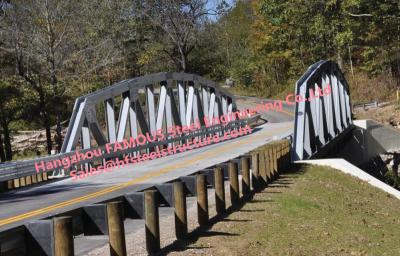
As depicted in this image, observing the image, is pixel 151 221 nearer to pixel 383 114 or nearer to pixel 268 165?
pixel 268 165

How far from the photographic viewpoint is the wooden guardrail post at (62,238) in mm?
5551

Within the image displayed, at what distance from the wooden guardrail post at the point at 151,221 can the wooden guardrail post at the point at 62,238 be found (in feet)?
6.02

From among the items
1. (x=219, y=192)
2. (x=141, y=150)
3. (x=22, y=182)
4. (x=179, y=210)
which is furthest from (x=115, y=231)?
(x=141, y=150)

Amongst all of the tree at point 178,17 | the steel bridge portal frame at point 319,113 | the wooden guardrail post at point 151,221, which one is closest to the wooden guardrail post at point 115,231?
the wooden guardrail post at point 151,221

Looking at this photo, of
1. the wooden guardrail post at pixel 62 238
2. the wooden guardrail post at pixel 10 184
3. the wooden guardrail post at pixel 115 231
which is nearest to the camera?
the wooden guardrail post at pixel 62 238

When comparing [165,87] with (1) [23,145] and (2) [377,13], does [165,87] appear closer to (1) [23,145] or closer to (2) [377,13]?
(2) [377,13]

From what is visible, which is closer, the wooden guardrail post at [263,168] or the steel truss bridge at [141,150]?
the steel truss bridge at [141,150]

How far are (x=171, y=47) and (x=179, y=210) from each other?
5390 cm

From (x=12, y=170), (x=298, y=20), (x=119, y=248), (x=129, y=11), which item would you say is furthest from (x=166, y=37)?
(x=119, y=248)

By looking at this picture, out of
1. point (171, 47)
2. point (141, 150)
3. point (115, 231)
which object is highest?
point (171, 47)

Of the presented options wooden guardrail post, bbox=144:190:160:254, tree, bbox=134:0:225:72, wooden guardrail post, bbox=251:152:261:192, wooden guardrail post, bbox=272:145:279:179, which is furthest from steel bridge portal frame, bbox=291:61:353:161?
tree, bbox=134:0:225:72

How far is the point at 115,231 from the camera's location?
6523mm

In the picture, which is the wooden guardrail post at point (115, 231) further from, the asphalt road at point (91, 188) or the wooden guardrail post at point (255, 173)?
the wooden guardrail post at point (255, 173)

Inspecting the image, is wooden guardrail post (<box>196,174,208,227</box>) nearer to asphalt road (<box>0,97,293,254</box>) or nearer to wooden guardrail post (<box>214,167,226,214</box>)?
wooden guardrail post (<box>214,167,226,214</box>)
